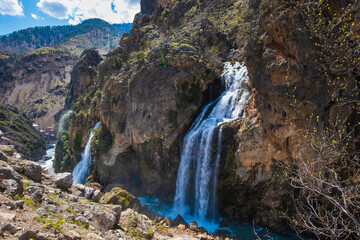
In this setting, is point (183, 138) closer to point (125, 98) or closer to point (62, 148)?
point (125, 98)

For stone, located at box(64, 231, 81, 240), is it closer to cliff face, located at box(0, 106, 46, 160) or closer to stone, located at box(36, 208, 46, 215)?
stone, located at box(36, 208, 46, 215)

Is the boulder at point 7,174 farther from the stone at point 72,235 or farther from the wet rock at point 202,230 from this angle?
the wet rock at point 202,230

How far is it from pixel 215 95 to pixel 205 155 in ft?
25.2

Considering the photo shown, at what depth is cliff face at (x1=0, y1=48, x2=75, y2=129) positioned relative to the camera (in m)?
98.3

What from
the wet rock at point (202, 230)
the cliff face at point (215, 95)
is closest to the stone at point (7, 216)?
the cliff face at point (215, 95)

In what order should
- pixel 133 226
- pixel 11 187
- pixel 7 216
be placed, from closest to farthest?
pixel 7 216
pixel 11 187
pixel 133 226

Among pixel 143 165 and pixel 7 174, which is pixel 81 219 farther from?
pixel 143 165

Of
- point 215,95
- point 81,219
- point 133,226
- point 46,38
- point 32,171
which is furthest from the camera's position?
point 46,38

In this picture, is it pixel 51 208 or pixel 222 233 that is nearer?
pixel 51 208

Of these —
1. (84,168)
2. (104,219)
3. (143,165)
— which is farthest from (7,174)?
(84,168)

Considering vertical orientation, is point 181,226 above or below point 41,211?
below

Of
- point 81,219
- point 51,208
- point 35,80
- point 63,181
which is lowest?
point 81,219

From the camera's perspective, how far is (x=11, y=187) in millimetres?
6227

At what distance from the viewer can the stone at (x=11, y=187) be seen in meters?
6.13
